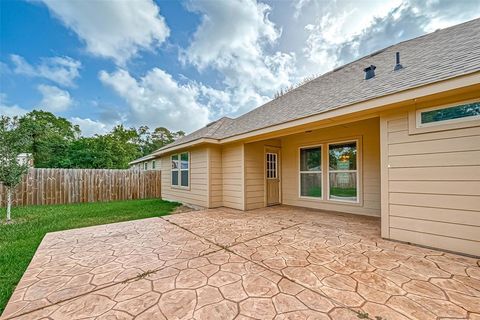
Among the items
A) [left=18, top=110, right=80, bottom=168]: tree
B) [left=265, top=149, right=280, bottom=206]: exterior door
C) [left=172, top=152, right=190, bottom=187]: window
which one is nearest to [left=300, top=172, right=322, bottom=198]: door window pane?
[left=265, top=149, right=280, bottom=206]: exterior door

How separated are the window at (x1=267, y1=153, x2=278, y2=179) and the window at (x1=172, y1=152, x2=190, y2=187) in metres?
3.24

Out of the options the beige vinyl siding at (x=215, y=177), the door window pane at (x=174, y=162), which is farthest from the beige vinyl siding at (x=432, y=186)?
the door window pane at (x=174, y=162)

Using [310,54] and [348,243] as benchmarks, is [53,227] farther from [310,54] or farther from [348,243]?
[310,54]

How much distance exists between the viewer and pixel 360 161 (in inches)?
213

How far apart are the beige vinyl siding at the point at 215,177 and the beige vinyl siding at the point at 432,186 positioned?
4833 millimetres

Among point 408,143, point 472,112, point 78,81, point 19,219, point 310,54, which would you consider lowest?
point 19,219

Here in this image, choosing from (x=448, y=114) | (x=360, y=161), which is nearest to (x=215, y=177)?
(x=360, y=161)

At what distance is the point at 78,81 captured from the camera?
1122 centimetres

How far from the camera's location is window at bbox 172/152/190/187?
8211 mm

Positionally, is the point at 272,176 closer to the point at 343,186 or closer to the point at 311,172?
the point at 311,172

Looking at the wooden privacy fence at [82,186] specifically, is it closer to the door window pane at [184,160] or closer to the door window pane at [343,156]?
the door window pane at [184,160]

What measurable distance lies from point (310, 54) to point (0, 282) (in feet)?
40.2

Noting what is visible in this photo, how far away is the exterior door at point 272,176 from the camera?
6996mm

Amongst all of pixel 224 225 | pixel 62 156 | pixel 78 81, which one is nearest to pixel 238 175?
pixel 224 225
